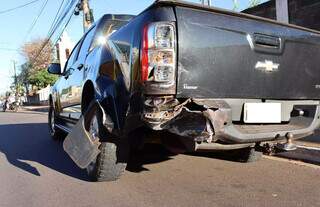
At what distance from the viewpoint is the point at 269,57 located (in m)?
4.09

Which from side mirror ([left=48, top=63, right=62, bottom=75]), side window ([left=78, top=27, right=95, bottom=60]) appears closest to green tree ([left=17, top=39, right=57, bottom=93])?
side mirror ([left=48, top=63, right=62, bottom=75])


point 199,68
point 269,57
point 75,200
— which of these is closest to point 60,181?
point 75,200

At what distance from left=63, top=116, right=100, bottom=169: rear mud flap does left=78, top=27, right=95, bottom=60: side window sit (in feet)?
5.15

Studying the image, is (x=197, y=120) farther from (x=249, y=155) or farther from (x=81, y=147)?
(x=249, y=155)

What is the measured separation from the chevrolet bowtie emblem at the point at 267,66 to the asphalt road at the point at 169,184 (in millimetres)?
1230

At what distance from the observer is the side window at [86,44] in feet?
20.4

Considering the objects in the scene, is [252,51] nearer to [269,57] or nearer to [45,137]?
[269,57]

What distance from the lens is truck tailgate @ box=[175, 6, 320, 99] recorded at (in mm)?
3701

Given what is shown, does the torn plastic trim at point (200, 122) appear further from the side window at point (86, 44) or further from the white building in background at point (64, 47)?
the white building in background at point (64, 47)

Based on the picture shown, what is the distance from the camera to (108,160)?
4.56 metres

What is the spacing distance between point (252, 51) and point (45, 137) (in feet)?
24.0

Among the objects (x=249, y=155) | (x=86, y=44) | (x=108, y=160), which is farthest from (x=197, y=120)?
(x=86, y=44)

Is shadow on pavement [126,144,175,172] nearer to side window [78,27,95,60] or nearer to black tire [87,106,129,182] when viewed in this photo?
black tire [87,106,129,182]

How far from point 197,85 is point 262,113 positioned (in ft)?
2.51
